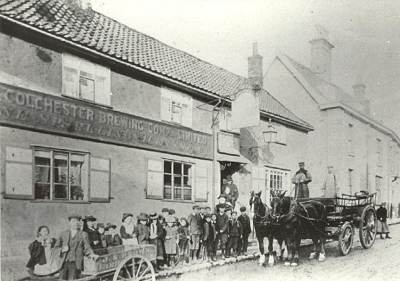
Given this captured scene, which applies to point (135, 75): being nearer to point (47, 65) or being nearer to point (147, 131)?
point (147, 131)

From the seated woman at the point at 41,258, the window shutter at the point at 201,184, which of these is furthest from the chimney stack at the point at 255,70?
the seated woman at the point at 41,258

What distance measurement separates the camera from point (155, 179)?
304 inches

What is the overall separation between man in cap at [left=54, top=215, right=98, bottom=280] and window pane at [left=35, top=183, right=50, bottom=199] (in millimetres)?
667

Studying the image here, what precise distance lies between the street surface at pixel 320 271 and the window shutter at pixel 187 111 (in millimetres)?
3219

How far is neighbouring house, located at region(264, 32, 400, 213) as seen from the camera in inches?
497

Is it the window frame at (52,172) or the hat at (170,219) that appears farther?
the hat at (170,219)

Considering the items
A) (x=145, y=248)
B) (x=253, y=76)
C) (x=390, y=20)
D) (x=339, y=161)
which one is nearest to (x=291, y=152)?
(x=339, y=161)

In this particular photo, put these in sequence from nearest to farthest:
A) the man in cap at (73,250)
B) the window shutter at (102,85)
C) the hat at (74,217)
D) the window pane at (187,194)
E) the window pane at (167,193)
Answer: the man in cap at (73,250)
the hat at (74,217)
the window shutter at (102,85)
the window pane at (167,193)
the window pane at (187,194)

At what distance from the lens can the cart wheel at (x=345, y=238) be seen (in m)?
7.91

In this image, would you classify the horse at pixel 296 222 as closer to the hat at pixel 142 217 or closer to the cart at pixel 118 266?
the hat at pixel 142 217

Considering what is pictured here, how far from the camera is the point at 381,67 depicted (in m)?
8.09

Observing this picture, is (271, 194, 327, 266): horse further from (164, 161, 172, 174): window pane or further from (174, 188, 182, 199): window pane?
(164, 161, 172, 174): window pane

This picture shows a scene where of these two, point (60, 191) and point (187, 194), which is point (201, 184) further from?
point (60, 191)

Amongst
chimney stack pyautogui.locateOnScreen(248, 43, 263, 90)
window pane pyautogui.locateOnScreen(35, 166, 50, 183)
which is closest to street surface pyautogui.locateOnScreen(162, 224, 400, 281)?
window pane pyautogui.locateOnScreen(35, 166, 50, 183)
